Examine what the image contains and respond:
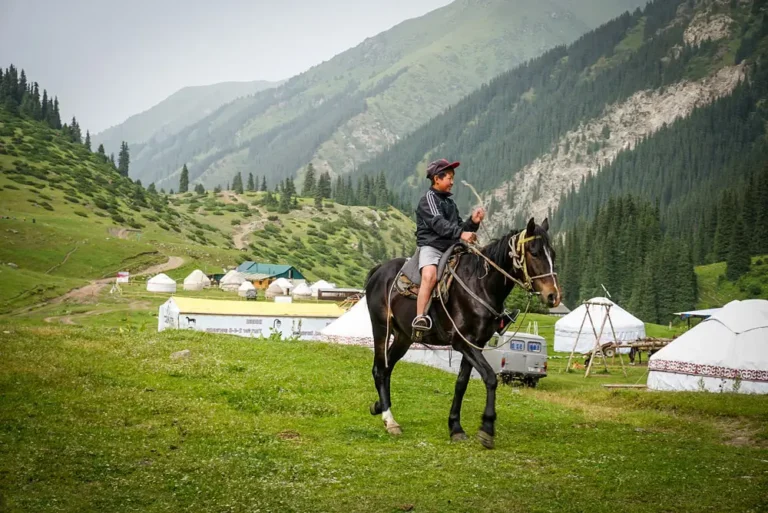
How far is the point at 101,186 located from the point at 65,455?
181 m

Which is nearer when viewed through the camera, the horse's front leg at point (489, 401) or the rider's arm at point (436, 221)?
the horse's front leg at point (489, 401)

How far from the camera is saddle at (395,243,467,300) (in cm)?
1359

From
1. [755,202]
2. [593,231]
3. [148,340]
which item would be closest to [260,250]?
[593,231]

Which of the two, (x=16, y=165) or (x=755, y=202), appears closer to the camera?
(x=16, y=165)

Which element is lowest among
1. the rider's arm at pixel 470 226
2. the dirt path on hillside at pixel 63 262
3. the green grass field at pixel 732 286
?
the rider's arm at pixel 470 226

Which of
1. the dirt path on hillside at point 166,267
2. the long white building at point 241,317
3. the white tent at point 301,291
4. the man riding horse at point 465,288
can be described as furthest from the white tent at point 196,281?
the man riding horse at point 465,288

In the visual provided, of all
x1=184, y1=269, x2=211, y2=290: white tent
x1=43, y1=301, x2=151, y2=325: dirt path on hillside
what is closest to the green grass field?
x1=184, y1=269, x2=211, y2=290: white tent

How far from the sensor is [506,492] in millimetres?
9477

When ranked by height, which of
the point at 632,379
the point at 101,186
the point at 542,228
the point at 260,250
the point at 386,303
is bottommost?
the point at 632,379

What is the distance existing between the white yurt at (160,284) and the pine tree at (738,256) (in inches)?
4765

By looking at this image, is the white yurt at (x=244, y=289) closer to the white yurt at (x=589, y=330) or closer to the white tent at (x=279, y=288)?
the white tent at (x=279, y=288)

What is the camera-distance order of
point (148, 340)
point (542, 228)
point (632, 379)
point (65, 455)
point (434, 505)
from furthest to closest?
1. point (632, 379)
2. point (148, 340)
3. point (542, 228)
4. point (65, 455)
5. point (434, 505)

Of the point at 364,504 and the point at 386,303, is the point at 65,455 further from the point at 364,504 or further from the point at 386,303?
the point at 386,303

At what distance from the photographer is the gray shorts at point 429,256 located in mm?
13836
